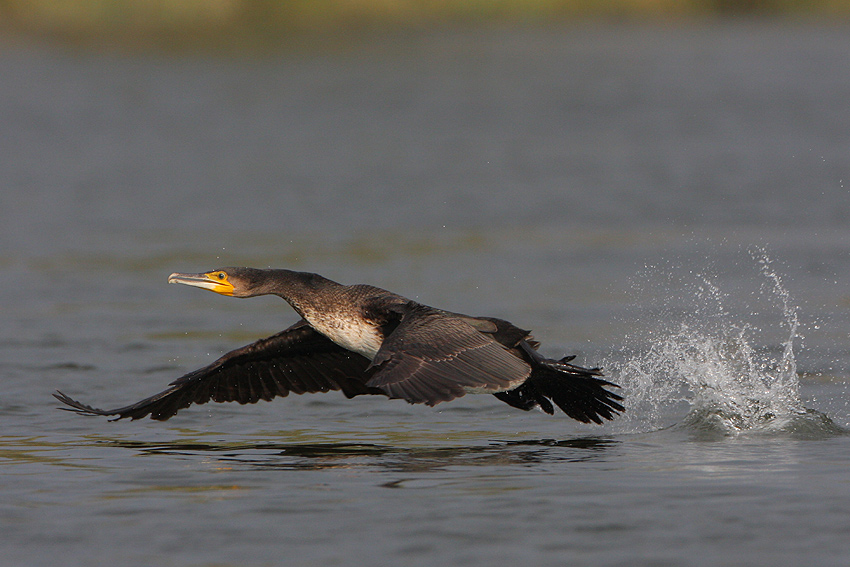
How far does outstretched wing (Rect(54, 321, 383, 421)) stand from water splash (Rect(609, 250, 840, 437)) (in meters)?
1.87

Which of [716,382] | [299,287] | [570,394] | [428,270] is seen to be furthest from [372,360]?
[428,270]

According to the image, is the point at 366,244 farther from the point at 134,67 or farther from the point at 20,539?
the point at 134,67

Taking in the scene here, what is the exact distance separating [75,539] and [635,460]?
304 centimetres

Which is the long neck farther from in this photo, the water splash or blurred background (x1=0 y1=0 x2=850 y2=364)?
blurred background (x1=0 y1=0 x2=850 y2=364)

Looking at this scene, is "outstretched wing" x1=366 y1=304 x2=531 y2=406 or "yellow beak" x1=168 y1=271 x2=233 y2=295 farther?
"yellow beak" x1=168 y1=271 x2=233 y2=295

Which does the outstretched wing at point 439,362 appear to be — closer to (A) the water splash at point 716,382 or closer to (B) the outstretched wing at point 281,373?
(B) the outstretched wing at point 281,373

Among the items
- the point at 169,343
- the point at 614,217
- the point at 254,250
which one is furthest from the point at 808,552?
the point at 614,217

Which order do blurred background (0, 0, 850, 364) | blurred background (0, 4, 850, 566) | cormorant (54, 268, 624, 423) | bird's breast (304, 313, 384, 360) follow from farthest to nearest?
blurred background (0, 0, 850, 364) < bird's breast (304, 313, 384, 360) < cormorant (54, 268, 624, 423) < blurred background (0, 4, 850, 566)

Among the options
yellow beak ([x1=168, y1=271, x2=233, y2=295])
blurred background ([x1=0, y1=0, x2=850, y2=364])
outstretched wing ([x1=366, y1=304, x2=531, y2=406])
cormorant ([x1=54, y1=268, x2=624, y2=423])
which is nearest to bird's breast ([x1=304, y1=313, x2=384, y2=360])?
cormorant ([x1=54, y1=268, x2=624, y2=423])

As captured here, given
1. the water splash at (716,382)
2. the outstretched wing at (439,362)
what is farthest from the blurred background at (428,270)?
the outstretched wing at (439,362)

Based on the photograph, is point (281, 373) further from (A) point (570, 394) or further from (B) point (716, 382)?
(B) point (716, 382)

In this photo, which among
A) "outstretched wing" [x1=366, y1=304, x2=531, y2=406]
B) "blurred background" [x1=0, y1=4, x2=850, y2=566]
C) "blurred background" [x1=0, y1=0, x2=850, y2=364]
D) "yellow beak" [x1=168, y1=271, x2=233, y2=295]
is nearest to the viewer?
"blurred background" [x1=0, y1=4, x2=850, y2=566]

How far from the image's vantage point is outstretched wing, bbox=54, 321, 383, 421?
8359mm

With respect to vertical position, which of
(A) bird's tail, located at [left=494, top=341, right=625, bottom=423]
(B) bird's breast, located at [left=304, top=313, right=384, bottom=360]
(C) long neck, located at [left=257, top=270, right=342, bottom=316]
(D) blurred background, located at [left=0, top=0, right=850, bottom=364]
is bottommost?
(A) bird's tail, located at [left=494, top=341, right=625, bottom=423]
